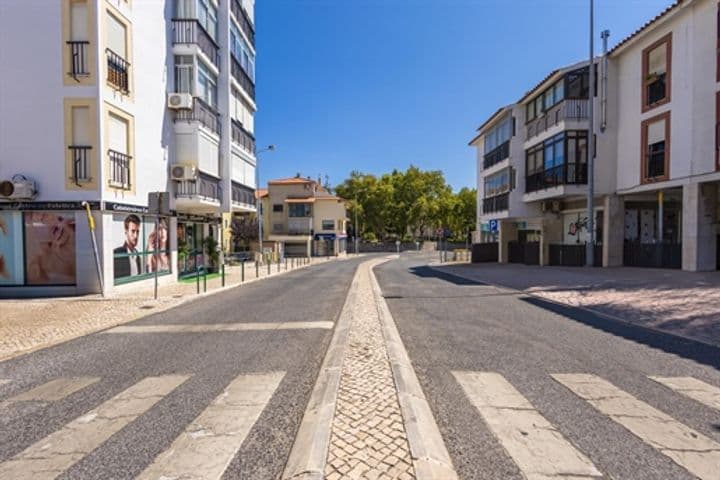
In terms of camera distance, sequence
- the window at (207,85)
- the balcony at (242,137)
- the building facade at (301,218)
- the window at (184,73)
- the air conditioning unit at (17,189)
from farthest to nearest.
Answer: the building facade at (301,218), the balcony at (242,137), the window at (207,85), the window at (184,73), the air conditioning unit at (17,189)

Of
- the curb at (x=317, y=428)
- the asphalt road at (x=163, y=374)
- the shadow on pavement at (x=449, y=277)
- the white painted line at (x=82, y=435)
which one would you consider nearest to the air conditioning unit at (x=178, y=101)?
the asphalt road at (x=163, y=374)

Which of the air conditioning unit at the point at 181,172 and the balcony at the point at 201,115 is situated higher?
the balcony at the point at 201,115

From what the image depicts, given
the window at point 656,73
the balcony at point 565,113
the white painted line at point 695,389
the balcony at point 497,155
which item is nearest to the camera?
the white painted line at point 695,389

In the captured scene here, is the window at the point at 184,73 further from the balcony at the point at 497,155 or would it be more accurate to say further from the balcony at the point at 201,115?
the balcony at the point at 497,155

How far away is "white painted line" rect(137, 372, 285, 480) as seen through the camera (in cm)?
289

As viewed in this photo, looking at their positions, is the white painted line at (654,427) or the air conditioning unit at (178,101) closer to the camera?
the white painted line at (654,427)

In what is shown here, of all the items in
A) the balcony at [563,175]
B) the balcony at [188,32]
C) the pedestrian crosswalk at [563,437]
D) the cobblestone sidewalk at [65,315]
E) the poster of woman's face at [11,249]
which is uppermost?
the balcony at [188,32]

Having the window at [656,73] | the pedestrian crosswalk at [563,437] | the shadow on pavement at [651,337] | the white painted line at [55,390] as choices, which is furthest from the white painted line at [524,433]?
the window at [656,73]

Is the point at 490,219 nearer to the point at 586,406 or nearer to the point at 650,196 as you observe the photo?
the point at 650,196

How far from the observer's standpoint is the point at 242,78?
25031mm

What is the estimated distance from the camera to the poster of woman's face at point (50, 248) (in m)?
12.3

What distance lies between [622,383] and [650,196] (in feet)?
66.7

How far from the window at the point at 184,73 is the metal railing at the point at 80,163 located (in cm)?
681

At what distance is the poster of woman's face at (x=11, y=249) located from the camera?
12211 millimetres
